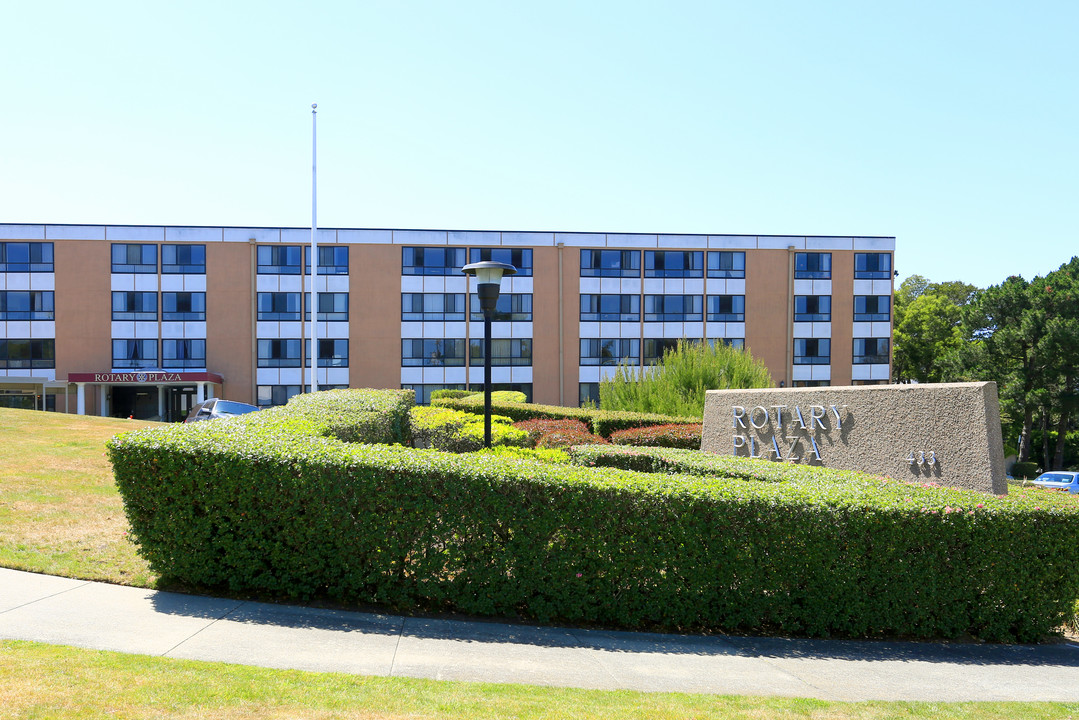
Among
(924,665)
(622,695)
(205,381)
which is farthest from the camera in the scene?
(205,381)

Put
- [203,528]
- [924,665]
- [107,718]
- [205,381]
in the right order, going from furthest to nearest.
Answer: [205,381]
[203,528]
[924,665]
[107,718]

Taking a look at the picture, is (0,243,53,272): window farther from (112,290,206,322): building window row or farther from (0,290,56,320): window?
(112,290,206,322): building window row

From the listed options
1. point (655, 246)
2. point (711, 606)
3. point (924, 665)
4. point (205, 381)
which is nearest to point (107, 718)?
point (711, 606)

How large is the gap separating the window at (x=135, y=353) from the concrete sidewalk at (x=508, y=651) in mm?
37545

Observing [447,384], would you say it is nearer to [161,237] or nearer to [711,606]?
[161,237]

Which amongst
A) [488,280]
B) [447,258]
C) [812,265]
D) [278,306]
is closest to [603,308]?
[447,258]

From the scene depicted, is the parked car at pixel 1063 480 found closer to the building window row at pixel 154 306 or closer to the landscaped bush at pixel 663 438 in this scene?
the landscaped bush at pixel 663 438

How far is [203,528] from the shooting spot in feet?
21.2

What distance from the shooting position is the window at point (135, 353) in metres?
39.6

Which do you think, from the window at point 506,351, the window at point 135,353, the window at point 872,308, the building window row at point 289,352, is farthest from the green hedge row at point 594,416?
the window at point 872,308

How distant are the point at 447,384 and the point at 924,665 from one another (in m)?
36.8

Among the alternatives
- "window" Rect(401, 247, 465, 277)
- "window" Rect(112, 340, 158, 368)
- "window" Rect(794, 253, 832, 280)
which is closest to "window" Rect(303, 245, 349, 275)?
"window" Rect(401, 247, 465, 277)

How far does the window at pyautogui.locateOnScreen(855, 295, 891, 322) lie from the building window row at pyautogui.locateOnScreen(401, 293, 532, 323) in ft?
70.6

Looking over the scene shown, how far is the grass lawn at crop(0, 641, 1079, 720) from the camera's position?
12.6 ft
